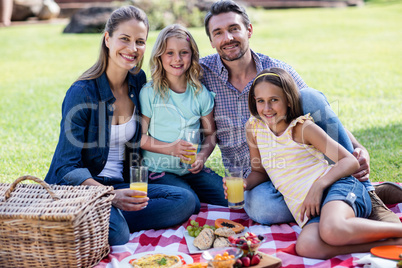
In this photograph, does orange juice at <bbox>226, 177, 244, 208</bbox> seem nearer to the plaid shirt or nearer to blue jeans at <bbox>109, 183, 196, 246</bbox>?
blue jeans at <bbox>109, 183, 196, 246</bbox>

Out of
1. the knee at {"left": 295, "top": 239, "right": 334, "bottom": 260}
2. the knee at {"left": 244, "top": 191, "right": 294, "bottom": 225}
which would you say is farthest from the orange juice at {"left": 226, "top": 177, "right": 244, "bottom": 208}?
the knee at {"left": 295, "top": 239, "right": 334, "bottom": 260}

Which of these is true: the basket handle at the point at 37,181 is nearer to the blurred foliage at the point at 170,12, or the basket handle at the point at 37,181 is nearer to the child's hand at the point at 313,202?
the child's hand at the point at 313,202

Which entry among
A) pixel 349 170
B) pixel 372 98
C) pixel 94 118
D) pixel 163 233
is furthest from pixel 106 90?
pixel 372 98

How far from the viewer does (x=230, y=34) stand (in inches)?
188

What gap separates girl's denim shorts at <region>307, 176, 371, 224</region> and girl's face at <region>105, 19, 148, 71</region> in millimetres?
2100

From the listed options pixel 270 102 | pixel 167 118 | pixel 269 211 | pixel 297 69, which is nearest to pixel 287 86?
pixel 270 102

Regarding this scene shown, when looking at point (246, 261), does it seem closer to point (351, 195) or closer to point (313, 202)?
point (313, 202)

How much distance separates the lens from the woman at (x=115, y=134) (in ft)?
13.2

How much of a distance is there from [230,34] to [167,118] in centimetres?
109

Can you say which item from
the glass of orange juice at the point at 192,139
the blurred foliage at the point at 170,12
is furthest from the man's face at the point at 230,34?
the blurred foliage at the point at 170,12

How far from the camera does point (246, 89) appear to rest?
4816mm

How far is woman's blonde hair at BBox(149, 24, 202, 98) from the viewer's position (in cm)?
450

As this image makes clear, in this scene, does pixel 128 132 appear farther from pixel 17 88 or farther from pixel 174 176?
pixel 17 88

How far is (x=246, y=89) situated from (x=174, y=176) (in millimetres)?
1159
